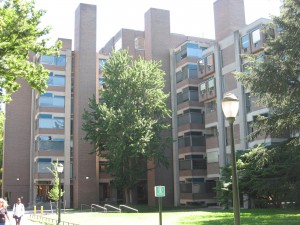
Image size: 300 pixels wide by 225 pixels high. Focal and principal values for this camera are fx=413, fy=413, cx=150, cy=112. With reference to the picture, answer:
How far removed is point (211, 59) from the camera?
45500 mm

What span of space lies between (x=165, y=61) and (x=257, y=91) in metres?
30.1

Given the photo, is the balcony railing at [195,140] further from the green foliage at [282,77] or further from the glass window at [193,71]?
the green foliage at [282,77]

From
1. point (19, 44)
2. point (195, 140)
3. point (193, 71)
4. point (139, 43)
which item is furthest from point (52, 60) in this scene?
point (19, 44)

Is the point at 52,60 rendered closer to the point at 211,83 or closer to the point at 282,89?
the point at 211,83

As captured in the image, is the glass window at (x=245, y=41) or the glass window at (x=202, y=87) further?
the glass window at (x=202, y=87)

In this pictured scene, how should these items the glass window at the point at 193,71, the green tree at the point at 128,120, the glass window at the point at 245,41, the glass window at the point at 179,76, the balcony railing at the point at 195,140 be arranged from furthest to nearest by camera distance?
1. the glass window at the point at 179,76
2. the glass window at the point at 193,71
3. the balcony railing at the point at 195,140
4. the green tree at the point at 128,120
5. the glass window at the point at 245,41

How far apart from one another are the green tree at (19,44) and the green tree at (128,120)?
2358cm

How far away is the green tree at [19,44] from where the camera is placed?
15609mm

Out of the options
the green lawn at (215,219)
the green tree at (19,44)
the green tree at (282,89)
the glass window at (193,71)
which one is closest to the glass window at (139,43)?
the glass window at (193,71)

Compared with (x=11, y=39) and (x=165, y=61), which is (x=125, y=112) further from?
(x=11, y=39)

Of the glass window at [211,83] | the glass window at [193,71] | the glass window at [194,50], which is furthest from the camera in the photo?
the glass window at [194,50]

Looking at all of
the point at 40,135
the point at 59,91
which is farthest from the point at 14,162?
the point at 59,91

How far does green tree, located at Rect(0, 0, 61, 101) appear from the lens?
615 inches

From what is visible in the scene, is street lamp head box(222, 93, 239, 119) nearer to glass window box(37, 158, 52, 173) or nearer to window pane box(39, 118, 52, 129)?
glass window box(37, 158, 52, 173)
